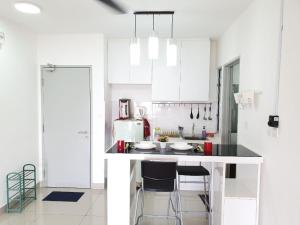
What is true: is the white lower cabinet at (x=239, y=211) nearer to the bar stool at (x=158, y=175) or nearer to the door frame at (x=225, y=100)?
the bar stool at (x=158, y=175)

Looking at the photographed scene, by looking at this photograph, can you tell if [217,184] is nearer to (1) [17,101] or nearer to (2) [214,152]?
(2) [214,152]

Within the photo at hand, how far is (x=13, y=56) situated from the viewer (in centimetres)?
355

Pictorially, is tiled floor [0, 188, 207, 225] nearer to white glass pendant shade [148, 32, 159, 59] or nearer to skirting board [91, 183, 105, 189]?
skirting board [91, 183, 105, 189]

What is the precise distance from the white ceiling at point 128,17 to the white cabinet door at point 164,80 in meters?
0.53

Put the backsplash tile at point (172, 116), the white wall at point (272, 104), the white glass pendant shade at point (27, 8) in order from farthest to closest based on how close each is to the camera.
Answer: the backsplash tile at point (172, 116), the white glass pendant shade at point (27, 8), the white wall at point (272, 104)

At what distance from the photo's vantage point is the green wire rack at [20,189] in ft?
11.2

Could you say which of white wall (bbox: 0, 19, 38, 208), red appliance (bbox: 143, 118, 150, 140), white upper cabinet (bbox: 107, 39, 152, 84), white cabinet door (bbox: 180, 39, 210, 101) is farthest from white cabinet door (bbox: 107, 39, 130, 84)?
white wall (bbox: 0, 19, 38, 208)

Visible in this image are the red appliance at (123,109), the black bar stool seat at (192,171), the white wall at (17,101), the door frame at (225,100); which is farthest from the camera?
the red appliance at (123,109)

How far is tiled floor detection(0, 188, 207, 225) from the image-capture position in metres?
3.15

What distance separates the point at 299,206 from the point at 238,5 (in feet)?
7.37

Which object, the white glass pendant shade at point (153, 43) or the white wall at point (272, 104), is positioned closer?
the white wall at point (272, 104)

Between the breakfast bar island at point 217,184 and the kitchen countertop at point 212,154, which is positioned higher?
the kitchen countertop at point 212,154

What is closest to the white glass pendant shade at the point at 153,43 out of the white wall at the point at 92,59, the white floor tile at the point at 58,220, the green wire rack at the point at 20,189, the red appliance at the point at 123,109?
the white wall at the point at 92,59

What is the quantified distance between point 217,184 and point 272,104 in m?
1.03
